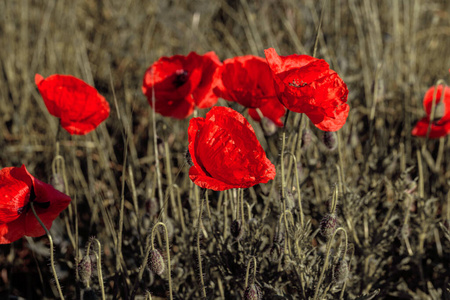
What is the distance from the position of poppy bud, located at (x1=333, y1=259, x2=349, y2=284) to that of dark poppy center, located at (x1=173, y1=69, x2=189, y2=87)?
0.66m

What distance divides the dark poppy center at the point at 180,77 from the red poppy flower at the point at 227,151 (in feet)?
1.29

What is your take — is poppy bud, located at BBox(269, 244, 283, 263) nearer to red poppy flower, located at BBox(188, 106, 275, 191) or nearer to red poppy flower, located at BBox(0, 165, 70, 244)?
red poppy flower, located at BBox(188, 106, 275, 191)

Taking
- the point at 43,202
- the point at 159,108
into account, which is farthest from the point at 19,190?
the point at 159,108

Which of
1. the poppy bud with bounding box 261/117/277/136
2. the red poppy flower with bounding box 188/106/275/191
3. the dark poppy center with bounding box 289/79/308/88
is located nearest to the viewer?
the red poppy flower with bounding box 188/106/275/191

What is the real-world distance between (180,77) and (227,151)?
47cm

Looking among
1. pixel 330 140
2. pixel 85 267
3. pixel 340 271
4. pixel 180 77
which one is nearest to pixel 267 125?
pixel 330 140

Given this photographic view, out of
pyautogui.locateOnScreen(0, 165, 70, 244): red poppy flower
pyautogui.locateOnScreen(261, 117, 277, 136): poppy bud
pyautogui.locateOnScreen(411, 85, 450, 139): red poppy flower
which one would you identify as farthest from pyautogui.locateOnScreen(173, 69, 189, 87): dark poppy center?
pyautogui.locateOnScreen(411, 85, 450, 139): red poppy flower

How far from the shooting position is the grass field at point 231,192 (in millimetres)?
1230

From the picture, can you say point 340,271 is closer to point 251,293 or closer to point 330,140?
point 251,293

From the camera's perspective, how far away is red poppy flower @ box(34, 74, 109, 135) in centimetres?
119

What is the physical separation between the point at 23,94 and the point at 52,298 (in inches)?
43.8

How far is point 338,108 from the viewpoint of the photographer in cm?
102

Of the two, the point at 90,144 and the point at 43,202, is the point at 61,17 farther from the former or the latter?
the point at 43,202

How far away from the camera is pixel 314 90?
3.23ft
